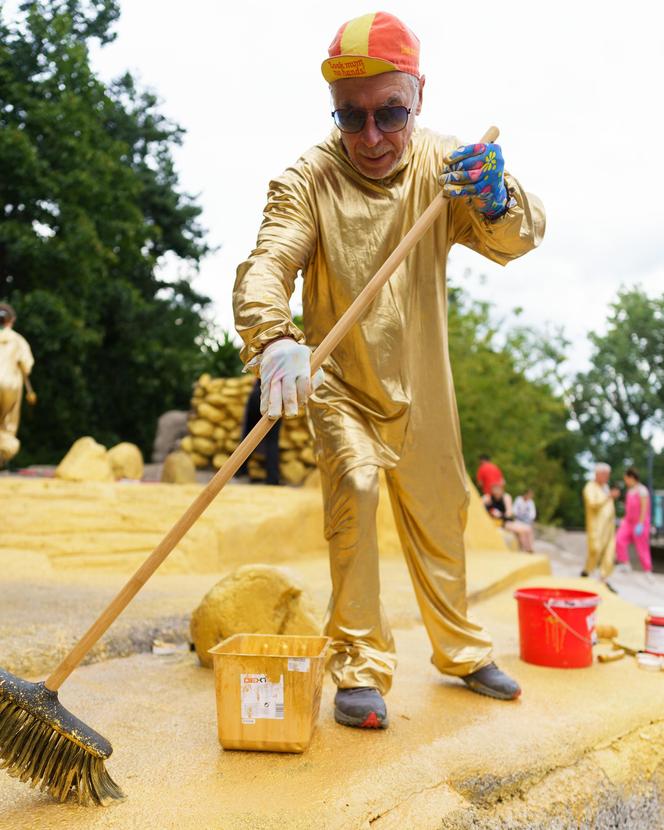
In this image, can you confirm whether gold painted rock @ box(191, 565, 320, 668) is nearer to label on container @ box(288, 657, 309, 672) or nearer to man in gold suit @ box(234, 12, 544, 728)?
man in gold suit @ box(234, 12, 544, 728)

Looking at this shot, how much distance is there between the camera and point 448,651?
336cm

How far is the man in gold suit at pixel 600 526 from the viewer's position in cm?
1092

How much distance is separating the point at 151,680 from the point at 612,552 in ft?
28.1

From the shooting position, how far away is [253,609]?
13.0ft

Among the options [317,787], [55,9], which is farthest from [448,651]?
[55,9]

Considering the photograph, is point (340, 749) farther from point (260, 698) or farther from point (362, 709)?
point (260, 698)

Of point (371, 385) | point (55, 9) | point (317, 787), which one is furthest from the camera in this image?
point (55, 9)

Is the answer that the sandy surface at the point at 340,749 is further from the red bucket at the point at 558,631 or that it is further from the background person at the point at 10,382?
the background person at the point at 10,382

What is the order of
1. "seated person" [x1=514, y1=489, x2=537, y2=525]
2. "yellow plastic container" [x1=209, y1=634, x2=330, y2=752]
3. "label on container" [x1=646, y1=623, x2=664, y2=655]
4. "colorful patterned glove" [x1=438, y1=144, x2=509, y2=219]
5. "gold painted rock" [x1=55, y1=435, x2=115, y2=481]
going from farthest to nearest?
1. "seated person" [x1=514, y1=489, x2=537, y2=525]
2. "gold painted rock" [x1=55, y1=435, x2=115, y2=481]
3. "label on container" [x1=646, y1=623, x2=664, y2=655]
4. "colorful patterned glove" [x1=438, y1=144, x2=509, y2=219]
5. "yellow plastic container" [x1=209, y1=634, x2=330, y2=752]

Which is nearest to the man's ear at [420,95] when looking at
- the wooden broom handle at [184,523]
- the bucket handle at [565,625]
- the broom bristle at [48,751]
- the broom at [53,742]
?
the wooden broom handle at [184,523]

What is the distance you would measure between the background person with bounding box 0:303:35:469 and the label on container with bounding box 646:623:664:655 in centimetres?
739

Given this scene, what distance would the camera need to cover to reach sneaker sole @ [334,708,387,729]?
285 centimetres

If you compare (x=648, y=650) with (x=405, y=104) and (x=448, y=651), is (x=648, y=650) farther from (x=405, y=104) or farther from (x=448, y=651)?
(x=405, y=104)

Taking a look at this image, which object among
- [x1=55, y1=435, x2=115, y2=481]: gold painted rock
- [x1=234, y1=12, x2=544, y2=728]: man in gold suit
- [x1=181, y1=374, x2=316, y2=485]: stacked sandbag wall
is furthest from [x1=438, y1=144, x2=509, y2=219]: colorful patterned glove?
[x1=181, y1=374, x2=316, y2=485]: stacked sandbag wall
